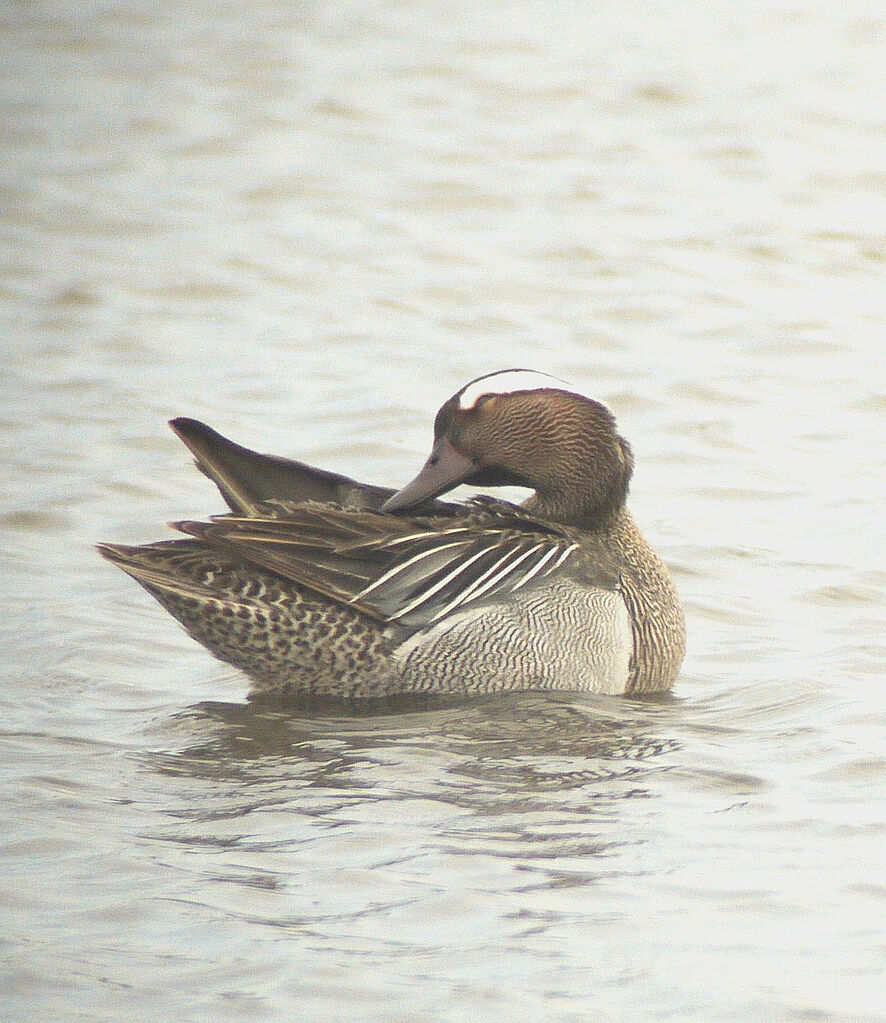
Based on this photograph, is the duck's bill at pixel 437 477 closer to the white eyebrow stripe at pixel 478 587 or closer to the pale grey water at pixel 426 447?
the white eyebrow stripe at pixel 478 587

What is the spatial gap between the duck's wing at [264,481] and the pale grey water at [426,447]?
700 mm

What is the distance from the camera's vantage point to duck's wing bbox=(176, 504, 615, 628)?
20.3ft

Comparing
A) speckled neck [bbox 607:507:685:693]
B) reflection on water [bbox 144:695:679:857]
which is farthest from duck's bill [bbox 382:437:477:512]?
reflection on water [bbox 144:695:679:857]

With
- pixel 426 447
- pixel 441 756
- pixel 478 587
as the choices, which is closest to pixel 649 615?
pixel 478 587

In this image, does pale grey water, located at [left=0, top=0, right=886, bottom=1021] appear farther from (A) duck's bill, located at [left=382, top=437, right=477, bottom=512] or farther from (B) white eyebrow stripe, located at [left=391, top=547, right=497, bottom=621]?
(A) duck's bill, located at [left=382, top=437, right=477, bottom=512]

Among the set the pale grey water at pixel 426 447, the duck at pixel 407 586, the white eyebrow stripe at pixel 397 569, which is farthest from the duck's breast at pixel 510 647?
the white eyebrow stripe at pixel 397 569

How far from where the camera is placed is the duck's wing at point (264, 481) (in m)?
6.48

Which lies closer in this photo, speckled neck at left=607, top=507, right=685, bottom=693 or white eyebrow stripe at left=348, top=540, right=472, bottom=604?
white eyebrow stripe at left=348, top=540, right=472, bottom=604

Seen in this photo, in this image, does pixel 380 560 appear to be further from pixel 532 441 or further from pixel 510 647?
pixel 532 441

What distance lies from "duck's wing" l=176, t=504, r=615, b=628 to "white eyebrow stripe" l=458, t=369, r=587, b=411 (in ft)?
1.71

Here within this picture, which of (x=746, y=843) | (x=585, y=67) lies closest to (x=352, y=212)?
(x=585, y=67)

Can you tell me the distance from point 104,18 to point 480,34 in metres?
3.16

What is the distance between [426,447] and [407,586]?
2.88 metres

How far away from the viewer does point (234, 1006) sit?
4.14 metres
